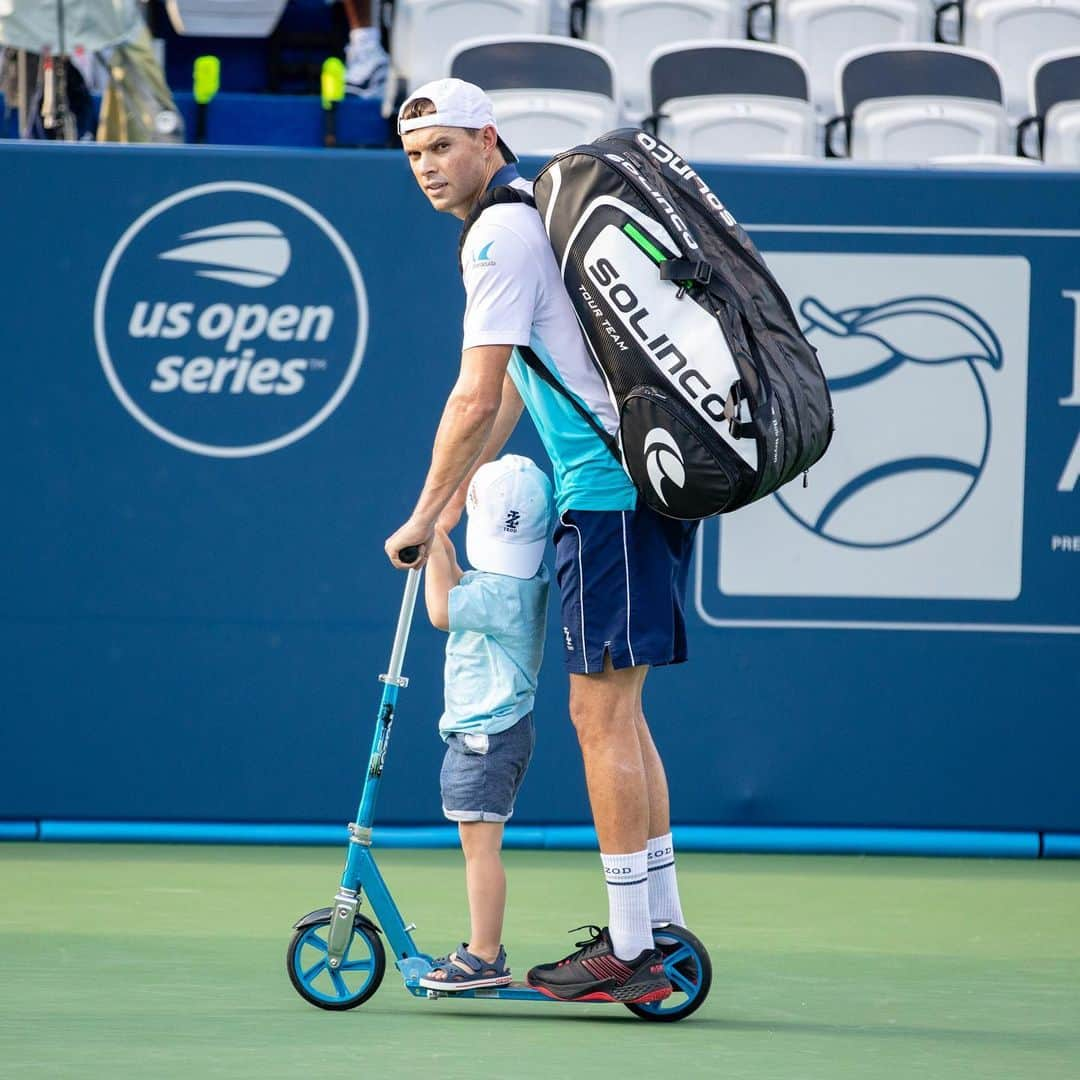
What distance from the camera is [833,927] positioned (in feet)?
15.4

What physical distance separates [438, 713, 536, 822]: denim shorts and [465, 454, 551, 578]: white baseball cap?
0.31 metres

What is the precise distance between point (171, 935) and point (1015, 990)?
1.88m

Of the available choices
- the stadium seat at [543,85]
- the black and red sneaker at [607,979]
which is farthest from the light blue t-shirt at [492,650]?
the stadium seat at [543,85]

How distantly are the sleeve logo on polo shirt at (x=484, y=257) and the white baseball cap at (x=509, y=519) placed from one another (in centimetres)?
40

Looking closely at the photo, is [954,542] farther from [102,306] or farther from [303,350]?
[102,306]

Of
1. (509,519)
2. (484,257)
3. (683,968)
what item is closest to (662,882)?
(683,968)

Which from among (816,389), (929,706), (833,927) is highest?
(816,389)

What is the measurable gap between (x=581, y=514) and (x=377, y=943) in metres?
A: 0.89

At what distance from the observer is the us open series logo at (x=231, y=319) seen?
547 cm

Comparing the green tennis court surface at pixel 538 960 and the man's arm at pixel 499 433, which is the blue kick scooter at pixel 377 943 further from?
the man's arm at pixel 499 433

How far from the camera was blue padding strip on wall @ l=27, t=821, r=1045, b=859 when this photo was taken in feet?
18.4

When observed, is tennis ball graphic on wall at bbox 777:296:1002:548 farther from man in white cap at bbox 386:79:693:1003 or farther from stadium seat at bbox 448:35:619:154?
stadium seat at bbox 448:35:619:154

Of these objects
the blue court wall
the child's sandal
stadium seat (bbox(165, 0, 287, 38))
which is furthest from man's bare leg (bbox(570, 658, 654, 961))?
stadium seat (bbox(165, 0, 287, 38))

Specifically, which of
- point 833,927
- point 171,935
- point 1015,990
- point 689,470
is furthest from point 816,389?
point 171,935
